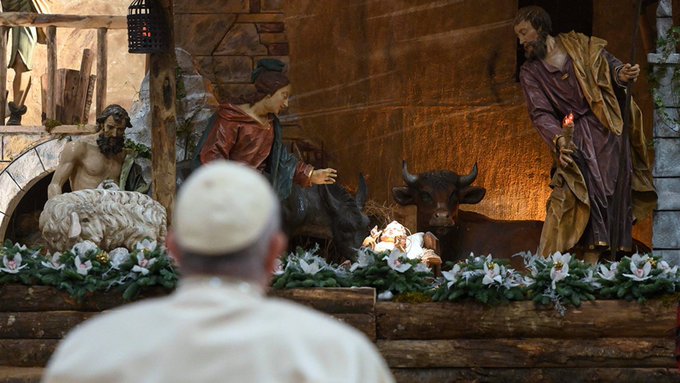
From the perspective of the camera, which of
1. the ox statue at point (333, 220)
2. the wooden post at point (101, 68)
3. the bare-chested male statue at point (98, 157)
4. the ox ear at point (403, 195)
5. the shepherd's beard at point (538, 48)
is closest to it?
the shepherd's beard at point (538, 48)

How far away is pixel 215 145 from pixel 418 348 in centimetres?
257

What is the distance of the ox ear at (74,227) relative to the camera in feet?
36.5

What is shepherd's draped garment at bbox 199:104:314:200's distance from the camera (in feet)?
39.7

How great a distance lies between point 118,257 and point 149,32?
2613 mm

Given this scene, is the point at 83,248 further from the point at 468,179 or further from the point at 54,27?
the point at 54,27

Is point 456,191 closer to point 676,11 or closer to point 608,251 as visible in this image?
point 608,251

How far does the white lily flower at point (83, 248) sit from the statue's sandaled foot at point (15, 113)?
25.8 ft

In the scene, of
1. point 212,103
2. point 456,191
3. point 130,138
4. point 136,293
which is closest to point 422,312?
point 136,293

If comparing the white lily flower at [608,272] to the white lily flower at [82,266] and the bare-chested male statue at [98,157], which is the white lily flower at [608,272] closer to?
the white lily flower at [82,266]

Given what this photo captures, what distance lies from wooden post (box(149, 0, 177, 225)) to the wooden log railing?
4875 millimetres

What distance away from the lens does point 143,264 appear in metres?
10.5

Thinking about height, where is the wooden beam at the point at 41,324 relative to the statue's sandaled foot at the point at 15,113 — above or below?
below

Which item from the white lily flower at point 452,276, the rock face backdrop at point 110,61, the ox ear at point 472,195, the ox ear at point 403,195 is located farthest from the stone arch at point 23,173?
the white lily flower at point 452,276

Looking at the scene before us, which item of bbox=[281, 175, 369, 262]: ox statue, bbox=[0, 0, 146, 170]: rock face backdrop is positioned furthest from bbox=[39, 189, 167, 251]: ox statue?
bbox=[0, 0, 146, 170]: rock face backdrop
